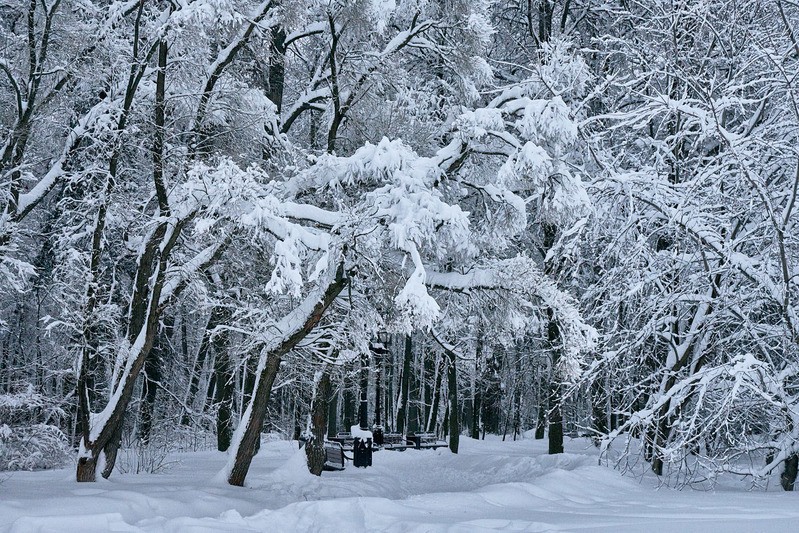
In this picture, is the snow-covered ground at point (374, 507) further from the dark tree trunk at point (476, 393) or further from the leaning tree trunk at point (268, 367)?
the dark tree trunk at point (476, 393)

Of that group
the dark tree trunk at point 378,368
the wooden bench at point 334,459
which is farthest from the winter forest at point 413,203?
the wooden bench at point 334,459

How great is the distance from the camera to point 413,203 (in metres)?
8.52

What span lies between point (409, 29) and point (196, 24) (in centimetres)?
417

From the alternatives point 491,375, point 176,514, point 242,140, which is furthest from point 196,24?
point 491,375

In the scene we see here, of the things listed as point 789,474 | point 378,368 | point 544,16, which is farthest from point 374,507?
point 544,16

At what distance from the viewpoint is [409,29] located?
38.7 feet

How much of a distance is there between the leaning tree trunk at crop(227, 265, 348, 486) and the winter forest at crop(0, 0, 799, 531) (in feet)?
0.12

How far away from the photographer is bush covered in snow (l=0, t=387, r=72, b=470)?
44.2 feet

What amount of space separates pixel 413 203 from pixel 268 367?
12.1 ft

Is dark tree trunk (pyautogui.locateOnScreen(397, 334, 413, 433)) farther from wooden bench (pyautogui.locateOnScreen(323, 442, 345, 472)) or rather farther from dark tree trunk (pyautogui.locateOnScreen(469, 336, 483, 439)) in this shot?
wooden bench (pyautogui.locateOnScreen(323, 442, 345, 472))

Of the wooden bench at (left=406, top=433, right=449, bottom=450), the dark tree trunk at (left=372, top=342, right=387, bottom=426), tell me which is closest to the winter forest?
the dark tree trunk at (left=372, top=342, right=387, bottom=426)

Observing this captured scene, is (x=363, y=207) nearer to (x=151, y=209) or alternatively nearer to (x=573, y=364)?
(x=573, y=364)

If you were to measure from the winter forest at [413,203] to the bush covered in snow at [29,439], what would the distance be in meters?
0.12

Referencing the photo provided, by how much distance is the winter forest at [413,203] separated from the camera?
8.41 metres
